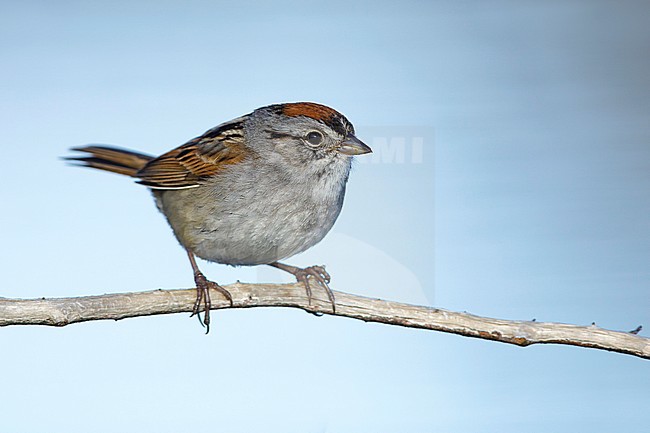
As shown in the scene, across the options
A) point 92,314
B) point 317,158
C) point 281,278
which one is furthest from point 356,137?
point 92,314

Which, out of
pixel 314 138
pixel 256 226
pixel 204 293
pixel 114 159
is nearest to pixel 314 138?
pixel 314 138

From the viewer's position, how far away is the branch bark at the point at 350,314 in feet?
3.10

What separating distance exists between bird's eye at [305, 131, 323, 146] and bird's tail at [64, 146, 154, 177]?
352 millimetres

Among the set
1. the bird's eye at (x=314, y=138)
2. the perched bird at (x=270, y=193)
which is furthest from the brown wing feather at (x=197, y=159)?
the bird's eye at (x=314, y=138)

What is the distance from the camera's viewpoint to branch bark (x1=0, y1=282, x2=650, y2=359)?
0.94 metres

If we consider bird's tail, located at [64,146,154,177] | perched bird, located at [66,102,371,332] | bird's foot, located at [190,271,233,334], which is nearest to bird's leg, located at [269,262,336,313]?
perched bird, located at [66,102,371,332]

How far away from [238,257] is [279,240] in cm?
7

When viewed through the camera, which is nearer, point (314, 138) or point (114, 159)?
point (314, 138)

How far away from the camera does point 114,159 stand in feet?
4.23

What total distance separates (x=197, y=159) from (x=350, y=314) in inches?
13.8

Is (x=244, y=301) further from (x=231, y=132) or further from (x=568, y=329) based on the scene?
(x=568, y=329)

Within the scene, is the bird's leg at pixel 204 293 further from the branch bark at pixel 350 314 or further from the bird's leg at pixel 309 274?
the bird's leg at pixel 309 274

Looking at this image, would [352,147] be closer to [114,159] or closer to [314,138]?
[314,138]

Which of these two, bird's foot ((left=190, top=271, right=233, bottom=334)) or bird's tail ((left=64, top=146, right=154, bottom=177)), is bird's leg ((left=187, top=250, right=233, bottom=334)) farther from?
bird's tail ((left=64, top=146, right=154, bottom=177))
